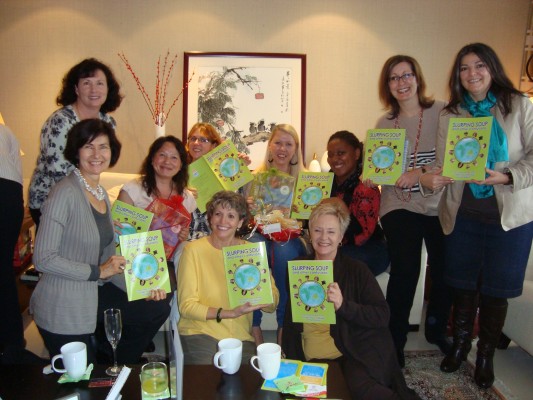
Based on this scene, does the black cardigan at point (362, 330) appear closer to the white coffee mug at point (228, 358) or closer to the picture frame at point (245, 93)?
the white coffee mug at point (228, 358)

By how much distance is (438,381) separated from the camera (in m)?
2.56

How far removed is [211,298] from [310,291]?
1.56ft

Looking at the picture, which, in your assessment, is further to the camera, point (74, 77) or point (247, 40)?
point (247, 40)

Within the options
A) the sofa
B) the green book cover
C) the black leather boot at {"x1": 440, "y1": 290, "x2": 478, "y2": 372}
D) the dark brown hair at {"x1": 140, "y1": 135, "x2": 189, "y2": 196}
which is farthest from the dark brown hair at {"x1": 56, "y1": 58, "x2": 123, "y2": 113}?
the sofa

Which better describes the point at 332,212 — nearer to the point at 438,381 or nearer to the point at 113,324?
the point at 113,324

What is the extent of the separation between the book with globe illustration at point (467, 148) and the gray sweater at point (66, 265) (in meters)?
1.70

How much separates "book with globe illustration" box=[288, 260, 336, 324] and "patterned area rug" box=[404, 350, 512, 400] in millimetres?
999

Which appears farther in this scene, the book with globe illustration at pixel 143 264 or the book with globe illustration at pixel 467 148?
the book with globe illustration at pixel 467 148

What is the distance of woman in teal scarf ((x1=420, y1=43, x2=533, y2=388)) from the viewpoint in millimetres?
2148

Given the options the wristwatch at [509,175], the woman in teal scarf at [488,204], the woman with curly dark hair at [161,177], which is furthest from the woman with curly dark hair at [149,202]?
the wristwatch at [509,175]

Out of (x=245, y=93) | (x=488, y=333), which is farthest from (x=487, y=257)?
(x=245, y=93)

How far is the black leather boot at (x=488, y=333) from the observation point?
7.91 feet

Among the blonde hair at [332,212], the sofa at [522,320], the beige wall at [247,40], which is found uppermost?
the beige wall at [247,40]

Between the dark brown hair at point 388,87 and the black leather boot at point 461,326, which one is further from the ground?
the dark brown hair at point 388,87
